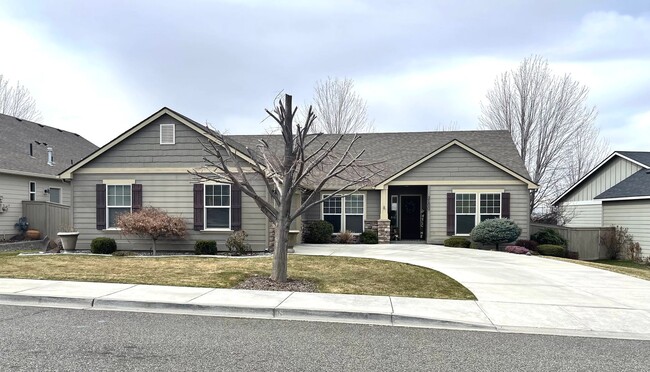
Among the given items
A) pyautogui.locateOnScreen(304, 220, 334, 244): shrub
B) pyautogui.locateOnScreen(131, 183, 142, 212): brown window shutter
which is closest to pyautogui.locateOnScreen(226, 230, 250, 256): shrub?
pyautogui.locateOnScreen(131, 183, 142, 212): brown window shutter

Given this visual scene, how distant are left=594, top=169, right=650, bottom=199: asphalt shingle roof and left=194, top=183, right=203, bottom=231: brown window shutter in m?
18.7

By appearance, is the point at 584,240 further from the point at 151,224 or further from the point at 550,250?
the point at 151,224

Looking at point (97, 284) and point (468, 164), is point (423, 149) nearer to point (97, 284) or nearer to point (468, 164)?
point (468, 164)

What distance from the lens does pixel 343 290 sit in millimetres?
8859

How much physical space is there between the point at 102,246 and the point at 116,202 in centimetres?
180

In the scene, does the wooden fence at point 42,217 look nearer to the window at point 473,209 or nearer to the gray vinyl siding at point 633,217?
the window at point 473,209

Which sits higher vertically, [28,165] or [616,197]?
[28,165]

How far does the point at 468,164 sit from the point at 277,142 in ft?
34.7

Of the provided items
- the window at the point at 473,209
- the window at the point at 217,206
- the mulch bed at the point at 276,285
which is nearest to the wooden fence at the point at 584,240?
the window at the point at 473,209

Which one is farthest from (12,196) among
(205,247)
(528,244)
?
(528,244)

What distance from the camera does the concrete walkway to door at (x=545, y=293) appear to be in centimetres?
686

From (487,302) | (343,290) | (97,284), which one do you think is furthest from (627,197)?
(97,284)

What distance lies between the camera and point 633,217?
64.5 feet

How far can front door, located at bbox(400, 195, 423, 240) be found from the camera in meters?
21.5
